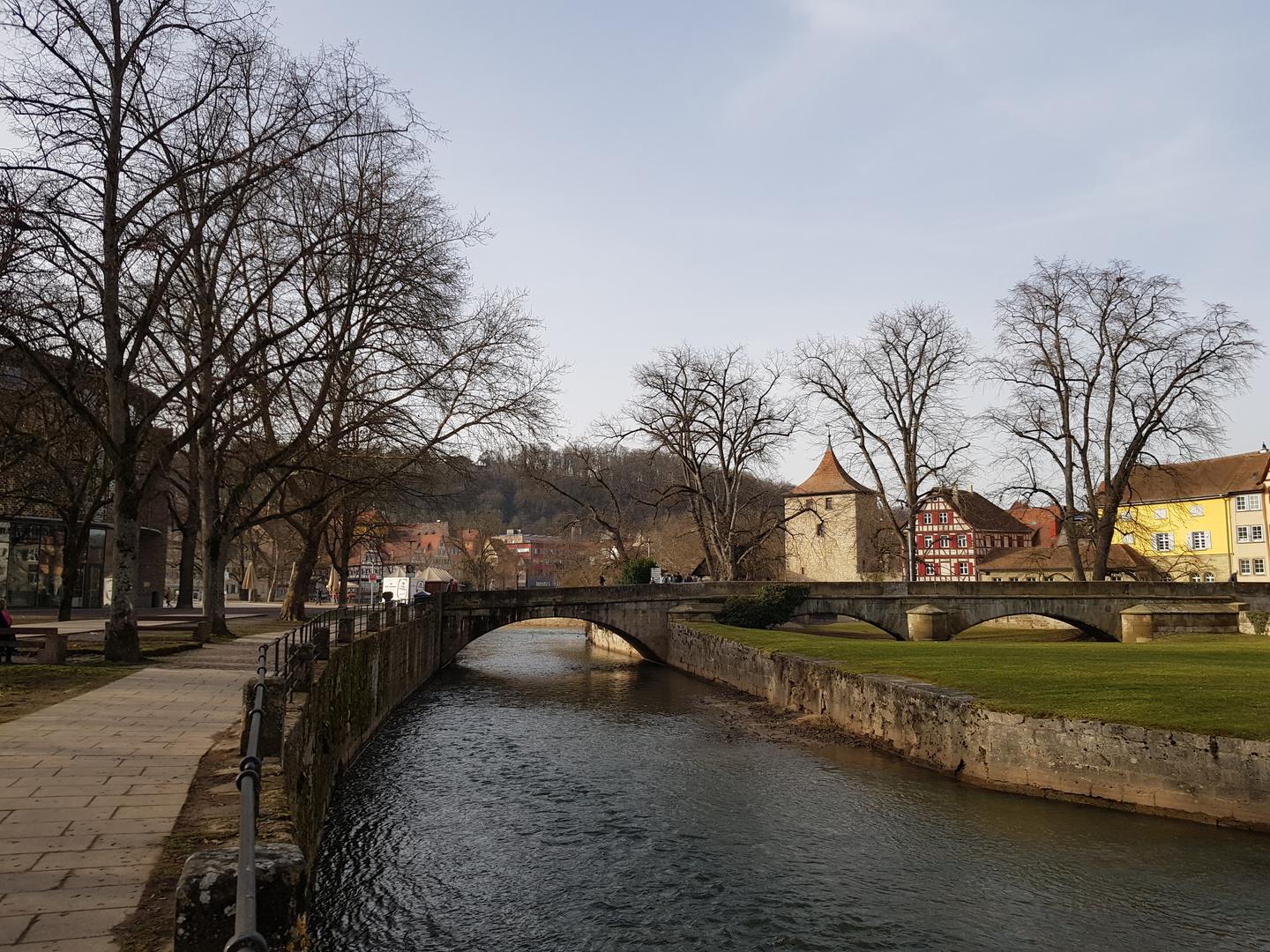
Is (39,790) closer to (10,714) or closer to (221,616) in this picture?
(10,714)

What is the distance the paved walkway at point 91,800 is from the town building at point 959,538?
64996 millimetres

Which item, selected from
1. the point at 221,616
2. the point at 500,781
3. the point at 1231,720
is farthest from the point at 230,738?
the point at 221,616

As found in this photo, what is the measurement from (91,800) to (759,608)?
30.7 metres

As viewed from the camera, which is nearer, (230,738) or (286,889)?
(286,889)

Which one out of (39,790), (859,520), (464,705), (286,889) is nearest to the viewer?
(286,889)

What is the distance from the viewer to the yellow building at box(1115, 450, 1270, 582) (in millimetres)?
59000

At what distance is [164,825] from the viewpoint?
6.38 meters

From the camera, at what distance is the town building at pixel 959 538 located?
71.2m

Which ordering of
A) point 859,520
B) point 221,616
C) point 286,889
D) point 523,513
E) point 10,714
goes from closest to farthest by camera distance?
point 286,889, point 10,714, point 221,616, point 859,520, point 523,513

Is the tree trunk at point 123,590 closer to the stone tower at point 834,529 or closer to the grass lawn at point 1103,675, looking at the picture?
the grass lawn at point 1103,675

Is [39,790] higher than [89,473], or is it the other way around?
[89,473]

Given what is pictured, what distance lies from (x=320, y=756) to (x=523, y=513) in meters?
115

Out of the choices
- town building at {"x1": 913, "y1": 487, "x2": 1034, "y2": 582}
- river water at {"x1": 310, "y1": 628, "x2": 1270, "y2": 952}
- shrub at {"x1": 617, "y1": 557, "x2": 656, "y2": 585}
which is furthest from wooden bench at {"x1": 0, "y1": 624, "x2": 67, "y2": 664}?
town building at {"x1": 913, "y1": 487, "x2": 1034, "y2": 582}

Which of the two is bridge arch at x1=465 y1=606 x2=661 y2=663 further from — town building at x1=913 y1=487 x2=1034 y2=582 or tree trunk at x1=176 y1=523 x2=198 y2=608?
town building at x1=913 y1=487 x2=1034 y2=582
